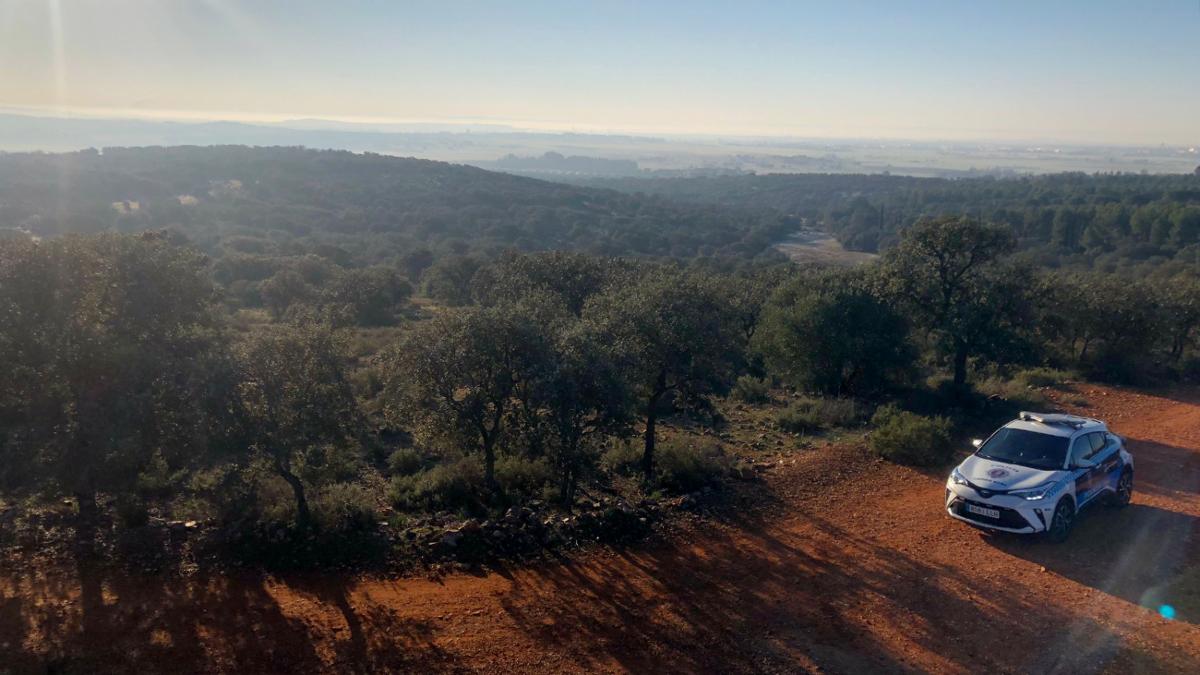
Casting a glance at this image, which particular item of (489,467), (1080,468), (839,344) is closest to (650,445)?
(489,467)

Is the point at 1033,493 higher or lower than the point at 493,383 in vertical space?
lower

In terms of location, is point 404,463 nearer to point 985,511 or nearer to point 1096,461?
point 985,511

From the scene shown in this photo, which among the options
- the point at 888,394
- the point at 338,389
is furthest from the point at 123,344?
the point at 888,394

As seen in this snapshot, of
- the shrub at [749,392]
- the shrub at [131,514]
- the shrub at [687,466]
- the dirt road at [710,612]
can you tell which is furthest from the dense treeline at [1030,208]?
the shrub at [131,514]

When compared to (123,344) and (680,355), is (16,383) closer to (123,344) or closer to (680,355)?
(123,344)

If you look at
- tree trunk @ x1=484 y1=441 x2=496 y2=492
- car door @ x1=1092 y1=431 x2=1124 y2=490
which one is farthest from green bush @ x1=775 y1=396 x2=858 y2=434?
tree trunk @ x1=484 y1=441 x2=496 y2=492
